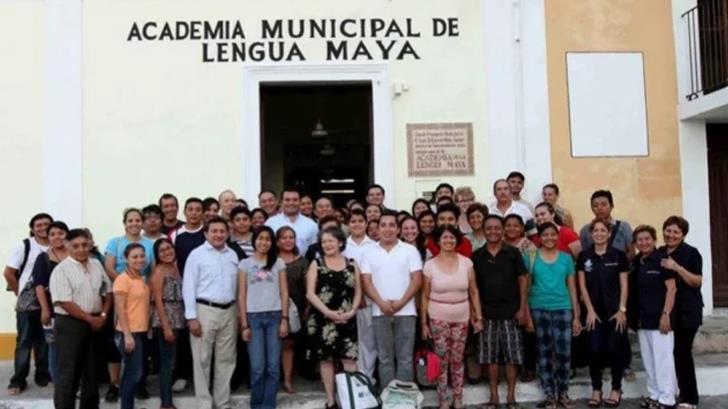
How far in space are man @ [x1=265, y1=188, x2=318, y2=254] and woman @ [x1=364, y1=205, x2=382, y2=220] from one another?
561 millimetres

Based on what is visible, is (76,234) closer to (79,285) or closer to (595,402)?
(79,285)

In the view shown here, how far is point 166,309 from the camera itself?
6.27 metres

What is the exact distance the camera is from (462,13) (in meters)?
8.85

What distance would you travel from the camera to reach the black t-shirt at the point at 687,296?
6.20 metres

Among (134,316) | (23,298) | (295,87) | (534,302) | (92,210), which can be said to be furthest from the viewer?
(295,87)

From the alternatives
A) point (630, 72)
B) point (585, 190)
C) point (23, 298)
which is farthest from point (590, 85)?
point (23, 298)

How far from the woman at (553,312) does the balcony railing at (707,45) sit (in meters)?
3.60

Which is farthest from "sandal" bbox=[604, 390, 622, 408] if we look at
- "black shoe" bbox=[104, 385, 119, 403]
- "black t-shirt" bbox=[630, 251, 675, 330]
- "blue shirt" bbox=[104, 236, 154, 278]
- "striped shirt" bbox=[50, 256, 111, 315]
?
"striped shirt" bbox=[50, 256, 111, 315]

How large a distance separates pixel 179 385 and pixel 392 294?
7.20 feet

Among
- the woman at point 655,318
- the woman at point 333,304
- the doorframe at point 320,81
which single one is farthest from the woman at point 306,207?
the woman at point 655,318

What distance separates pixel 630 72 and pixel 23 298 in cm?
721

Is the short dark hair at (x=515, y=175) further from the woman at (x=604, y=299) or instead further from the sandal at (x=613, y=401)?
the sandal at (x=613, y=401)

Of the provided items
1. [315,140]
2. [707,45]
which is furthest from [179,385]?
[315,140]

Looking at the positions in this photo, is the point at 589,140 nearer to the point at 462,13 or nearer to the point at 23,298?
the point at 462,13
